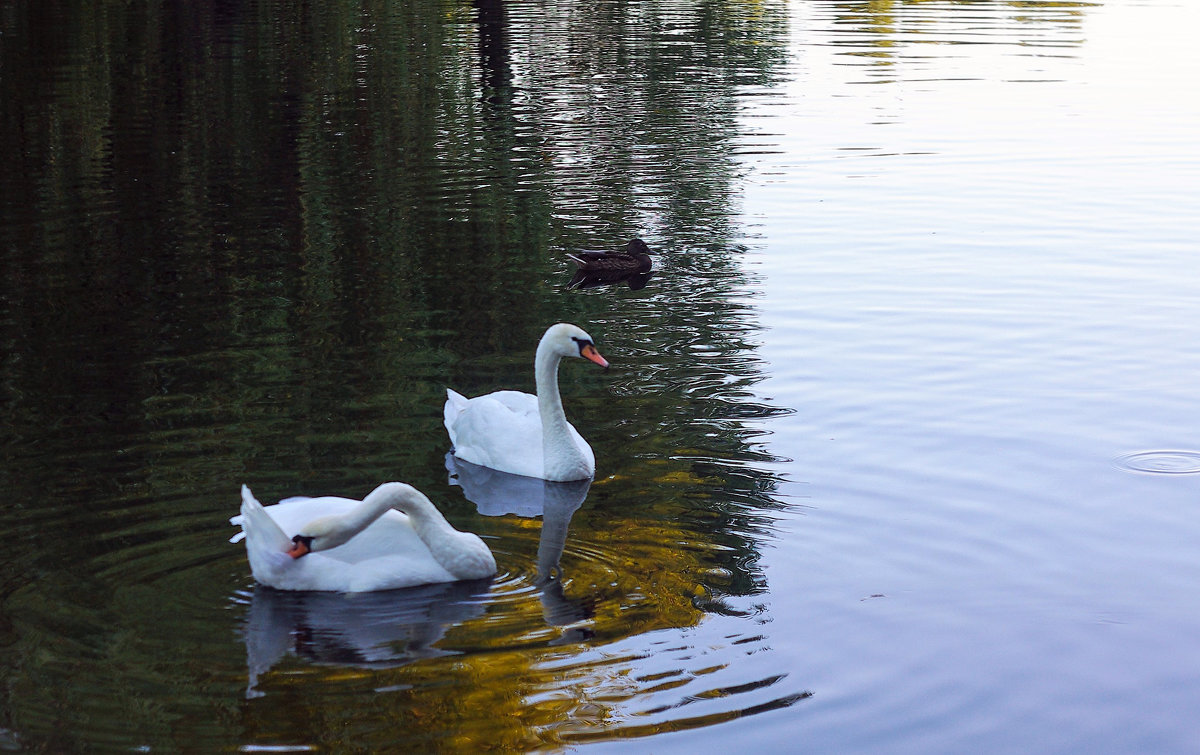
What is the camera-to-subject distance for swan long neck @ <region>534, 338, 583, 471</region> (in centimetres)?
1064

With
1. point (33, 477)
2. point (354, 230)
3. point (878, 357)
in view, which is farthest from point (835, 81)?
point (33, 477)

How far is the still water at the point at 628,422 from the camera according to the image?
7.26 m

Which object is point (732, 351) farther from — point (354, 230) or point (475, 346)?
point (354, 230)

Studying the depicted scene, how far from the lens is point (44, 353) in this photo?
13.2m

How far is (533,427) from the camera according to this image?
11.1 meters

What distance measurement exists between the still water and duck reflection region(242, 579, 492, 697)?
0.10ft

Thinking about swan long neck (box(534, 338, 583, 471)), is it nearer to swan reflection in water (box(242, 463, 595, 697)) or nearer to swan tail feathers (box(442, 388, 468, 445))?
swan tail feathers (box(442, 388, 468, 445))

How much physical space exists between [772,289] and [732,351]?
8.49ft

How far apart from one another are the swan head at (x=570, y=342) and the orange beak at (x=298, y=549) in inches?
130

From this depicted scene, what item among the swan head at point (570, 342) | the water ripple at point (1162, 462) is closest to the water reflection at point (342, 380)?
the swan head at point (570, 342)

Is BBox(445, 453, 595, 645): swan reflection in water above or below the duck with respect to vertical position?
below

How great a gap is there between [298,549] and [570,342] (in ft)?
11.4

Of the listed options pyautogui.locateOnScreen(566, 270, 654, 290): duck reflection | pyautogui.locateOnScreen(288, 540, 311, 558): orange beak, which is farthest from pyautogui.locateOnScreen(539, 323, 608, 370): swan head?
pyautogui.locateOnScreen(566, 270, 654, 290): duck reflection

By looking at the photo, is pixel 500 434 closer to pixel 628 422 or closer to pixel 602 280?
pixel 628 422
